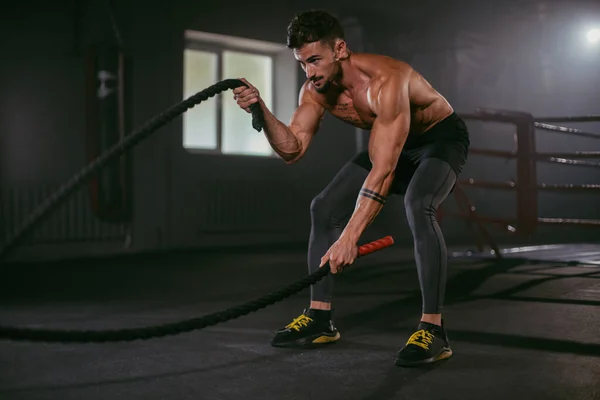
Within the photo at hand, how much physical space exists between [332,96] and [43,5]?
521cm

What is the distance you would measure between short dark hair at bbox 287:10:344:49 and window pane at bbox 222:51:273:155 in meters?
5.93

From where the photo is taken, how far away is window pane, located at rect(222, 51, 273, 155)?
27.3 ft

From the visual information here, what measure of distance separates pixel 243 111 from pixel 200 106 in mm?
553

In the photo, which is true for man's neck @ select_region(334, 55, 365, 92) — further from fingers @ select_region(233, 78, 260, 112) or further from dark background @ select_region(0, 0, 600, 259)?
dark background @ select_region(0, 0, 600, 259)

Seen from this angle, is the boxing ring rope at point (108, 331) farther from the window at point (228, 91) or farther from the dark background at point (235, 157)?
the window at point (228, 91)

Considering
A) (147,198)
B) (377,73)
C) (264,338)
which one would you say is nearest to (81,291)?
(264,338)

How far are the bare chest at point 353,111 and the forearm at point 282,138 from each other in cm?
19

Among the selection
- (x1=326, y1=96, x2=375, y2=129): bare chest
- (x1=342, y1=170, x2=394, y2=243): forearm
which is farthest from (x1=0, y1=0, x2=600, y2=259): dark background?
(x1=342, y1=170, x2=394, y2=243): forearm

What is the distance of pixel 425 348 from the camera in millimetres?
2348

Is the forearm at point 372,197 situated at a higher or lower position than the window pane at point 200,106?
lower

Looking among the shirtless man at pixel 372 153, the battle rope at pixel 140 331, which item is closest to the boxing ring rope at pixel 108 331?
the battle rope at pixel 140 331

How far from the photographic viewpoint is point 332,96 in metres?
2.66

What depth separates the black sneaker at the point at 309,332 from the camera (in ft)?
8.70

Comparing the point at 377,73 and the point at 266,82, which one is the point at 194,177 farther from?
the point at 377,73
